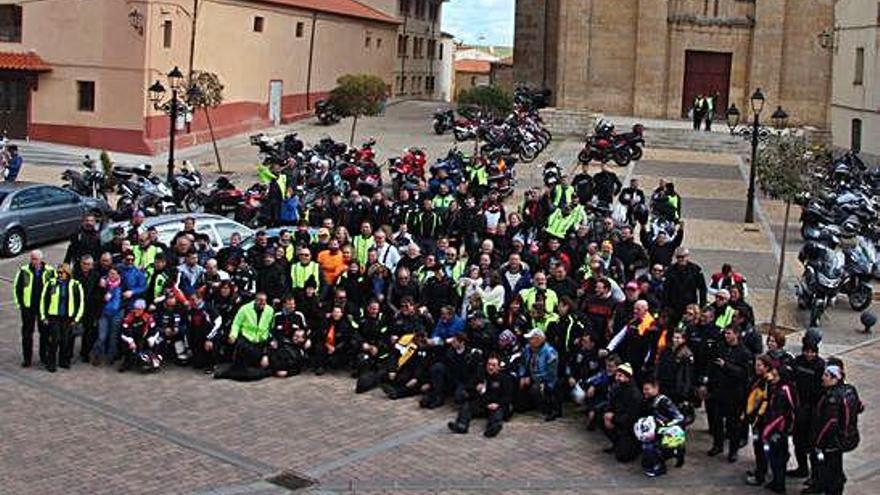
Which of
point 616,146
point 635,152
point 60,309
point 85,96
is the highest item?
point 85,96

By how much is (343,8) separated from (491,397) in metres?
46.2

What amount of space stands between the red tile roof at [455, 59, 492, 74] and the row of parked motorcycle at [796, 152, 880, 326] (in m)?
87.2

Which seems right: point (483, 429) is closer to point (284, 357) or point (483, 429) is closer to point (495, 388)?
point (495, 388)

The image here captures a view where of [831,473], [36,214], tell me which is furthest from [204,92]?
[831,473]

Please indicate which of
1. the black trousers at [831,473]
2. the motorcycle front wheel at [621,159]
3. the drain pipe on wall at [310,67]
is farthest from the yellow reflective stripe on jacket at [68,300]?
the drain pipe on wall at [310,67]

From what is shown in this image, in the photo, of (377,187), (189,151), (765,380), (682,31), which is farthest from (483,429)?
(682,31)

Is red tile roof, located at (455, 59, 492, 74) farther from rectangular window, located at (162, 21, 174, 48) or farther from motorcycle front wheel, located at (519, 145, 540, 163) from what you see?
motorcycle front wheel, located at (519, 145, 540, 163)

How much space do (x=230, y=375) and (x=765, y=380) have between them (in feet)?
22.5

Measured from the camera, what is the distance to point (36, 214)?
24.0m

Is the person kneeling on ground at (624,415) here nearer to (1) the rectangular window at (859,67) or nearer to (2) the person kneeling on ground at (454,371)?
(2) the person kneeling on ground at (454,371)

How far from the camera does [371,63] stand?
6294cm

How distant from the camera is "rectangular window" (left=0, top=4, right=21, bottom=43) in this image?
39.6 meters

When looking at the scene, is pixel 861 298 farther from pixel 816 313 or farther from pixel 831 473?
pixel 831 473

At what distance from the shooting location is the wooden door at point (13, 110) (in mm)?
39781
